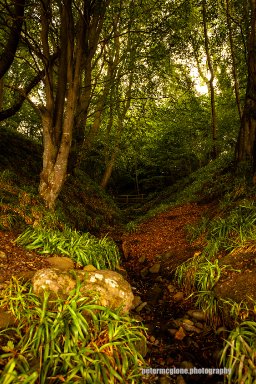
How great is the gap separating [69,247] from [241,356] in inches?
134

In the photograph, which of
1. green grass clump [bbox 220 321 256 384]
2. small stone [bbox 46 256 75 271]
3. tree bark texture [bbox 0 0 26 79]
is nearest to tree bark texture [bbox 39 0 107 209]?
tree bark texture [bbox 0 0 26 79]

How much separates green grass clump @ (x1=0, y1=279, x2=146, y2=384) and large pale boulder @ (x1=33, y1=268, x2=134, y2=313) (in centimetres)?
15

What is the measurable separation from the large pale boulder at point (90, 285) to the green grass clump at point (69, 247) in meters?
0.90

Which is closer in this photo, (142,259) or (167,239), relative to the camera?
(142,259)

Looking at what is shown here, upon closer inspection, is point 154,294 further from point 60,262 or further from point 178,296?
point 60,262

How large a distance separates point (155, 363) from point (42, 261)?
234 cm

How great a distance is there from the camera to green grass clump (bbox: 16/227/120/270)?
498 centimetres

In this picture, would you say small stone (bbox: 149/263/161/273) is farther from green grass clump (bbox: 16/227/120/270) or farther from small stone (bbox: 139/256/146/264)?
green grass clump (bbox: 16/227/120/270)

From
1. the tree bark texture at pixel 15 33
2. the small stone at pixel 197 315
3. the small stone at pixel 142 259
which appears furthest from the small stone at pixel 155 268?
the tree bark texture at pixel 15 33

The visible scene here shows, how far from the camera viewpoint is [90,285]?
379 cm

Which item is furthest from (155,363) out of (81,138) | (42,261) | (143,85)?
(143,85)

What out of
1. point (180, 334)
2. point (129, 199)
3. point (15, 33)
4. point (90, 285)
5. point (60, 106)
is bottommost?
point (180, 334)

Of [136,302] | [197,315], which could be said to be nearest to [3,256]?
[136,302]

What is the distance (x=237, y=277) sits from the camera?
417 centimetres
